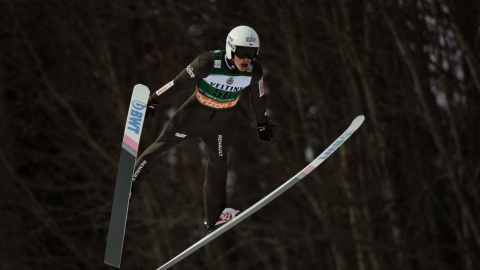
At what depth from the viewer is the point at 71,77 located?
803 inches

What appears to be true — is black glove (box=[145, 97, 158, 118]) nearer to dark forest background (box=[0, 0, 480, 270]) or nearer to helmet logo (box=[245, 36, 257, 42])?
helmet logo (box=[245, 36, 257, 42])

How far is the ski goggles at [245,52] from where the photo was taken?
8320 millimetres

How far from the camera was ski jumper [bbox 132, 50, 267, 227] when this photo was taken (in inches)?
339

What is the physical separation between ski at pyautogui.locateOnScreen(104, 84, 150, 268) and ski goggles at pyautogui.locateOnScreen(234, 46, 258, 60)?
28.1 inches

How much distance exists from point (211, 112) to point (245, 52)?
0.75 meters

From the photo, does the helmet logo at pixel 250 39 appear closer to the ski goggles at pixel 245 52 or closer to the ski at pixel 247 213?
the ski goggles at pixel 245 52

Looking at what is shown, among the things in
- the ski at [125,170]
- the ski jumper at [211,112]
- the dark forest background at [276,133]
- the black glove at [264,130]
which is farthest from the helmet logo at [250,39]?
the dark forest background at [276,133]

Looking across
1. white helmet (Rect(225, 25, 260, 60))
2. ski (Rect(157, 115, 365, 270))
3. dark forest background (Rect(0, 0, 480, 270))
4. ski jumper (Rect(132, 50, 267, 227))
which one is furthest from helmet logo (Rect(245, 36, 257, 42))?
dark forest background (Rect(0, 0, 480, 270))

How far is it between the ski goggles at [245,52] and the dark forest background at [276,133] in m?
7.66

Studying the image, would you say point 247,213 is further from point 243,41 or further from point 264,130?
point 243,41

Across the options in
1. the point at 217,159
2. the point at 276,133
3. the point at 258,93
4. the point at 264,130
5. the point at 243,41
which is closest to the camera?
the point at 243,41

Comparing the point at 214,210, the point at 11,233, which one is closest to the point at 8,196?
the point at 11,233

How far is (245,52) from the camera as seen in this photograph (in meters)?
8.35

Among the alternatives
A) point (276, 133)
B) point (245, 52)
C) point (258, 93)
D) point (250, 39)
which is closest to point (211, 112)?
point (258, 93)
